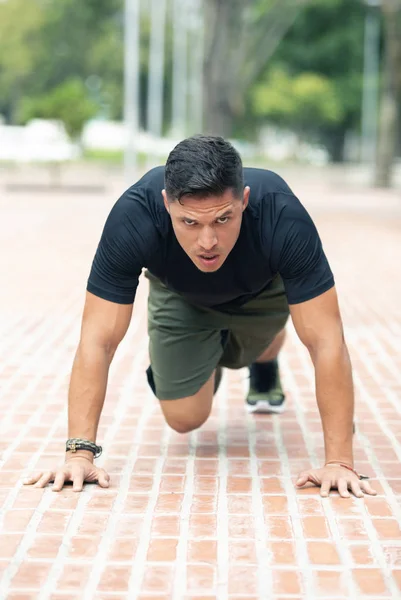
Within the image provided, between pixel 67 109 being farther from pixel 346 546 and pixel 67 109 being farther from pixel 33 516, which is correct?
pixel 346 546

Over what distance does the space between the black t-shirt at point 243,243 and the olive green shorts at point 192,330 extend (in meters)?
0.53

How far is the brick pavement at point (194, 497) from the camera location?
10.5 ft

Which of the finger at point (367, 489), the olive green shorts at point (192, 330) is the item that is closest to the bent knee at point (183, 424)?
the olive green shorts at point (192, 330)

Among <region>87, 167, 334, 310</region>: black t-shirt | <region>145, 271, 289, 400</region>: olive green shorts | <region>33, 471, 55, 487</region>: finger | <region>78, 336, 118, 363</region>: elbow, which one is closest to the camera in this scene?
<region>87, 167, 334, 310</region>: black t-shirt

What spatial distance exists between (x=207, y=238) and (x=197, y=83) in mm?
49370

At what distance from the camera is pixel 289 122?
172ft

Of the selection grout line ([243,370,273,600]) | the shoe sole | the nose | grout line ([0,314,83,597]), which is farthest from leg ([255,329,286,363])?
the nose

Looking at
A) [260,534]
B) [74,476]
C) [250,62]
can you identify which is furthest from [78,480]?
[250,62]

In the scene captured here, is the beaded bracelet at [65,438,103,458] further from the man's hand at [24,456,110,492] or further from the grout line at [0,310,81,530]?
the grout line at [0,310,81,530]

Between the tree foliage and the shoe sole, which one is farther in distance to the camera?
the tree foliage

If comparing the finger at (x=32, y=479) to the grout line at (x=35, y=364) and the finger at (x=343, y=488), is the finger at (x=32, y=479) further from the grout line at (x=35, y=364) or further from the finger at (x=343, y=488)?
the finger at (x=343, y=488)

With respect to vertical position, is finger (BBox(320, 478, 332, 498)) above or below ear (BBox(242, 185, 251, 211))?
below

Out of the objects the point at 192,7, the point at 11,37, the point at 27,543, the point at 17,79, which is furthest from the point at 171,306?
the point at 17,79

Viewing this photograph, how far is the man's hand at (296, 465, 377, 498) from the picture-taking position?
395 cm
